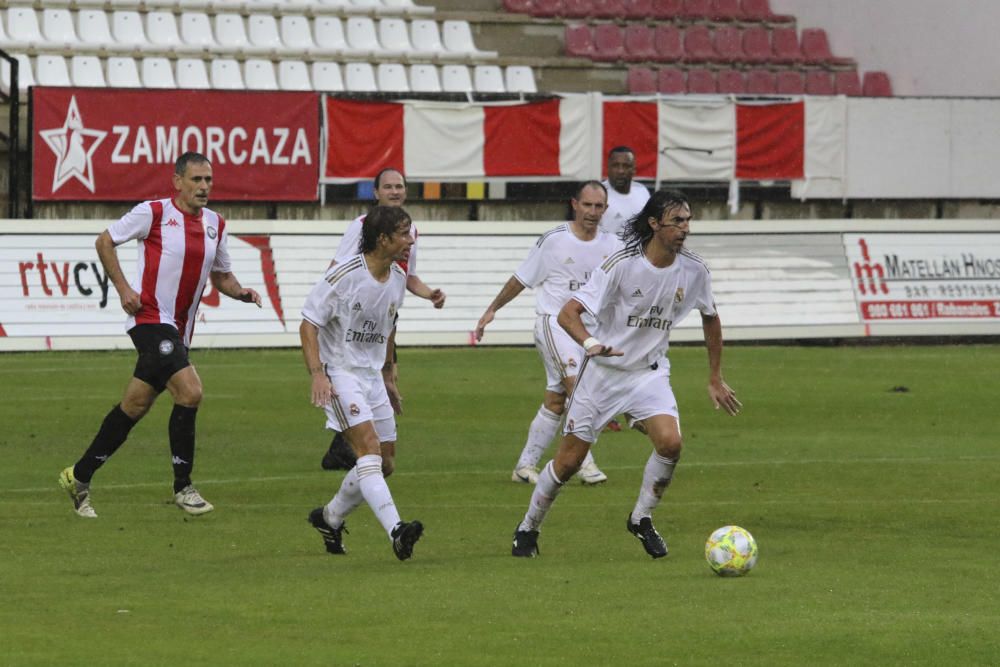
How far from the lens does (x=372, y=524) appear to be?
445 inches

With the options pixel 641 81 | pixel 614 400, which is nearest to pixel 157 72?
pixel 641 81

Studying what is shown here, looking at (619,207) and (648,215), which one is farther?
(619,207)

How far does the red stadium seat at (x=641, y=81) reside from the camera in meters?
31.9

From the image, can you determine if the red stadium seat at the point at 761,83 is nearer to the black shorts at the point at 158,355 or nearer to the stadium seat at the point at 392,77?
the stadium seat at the point at 392,77

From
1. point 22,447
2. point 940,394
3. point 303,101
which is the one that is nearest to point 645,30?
point 303,101

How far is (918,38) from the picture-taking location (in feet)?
112

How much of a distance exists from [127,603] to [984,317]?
65.3 feet

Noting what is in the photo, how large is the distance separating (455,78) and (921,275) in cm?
848

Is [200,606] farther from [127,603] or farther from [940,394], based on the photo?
[940,394]

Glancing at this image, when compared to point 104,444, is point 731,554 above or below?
above

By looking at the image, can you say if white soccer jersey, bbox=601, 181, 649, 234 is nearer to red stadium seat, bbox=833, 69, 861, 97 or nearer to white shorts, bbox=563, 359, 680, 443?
white shorts, bbox=563, 359, 680, 443

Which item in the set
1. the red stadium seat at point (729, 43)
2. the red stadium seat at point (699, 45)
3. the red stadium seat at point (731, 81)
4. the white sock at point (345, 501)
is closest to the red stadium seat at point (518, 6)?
the red stadium seat at point (699, 45)

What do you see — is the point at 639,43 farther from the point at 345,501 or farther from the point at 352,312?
the point at 345,501

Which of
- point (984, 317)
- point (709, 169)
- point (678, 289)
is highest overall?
point (678, 289)
